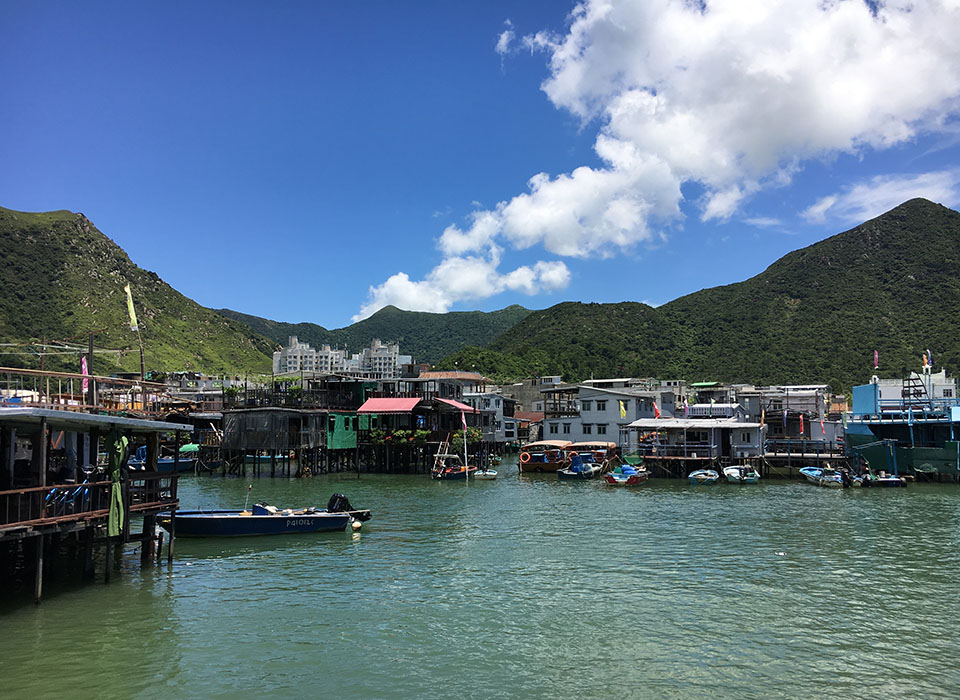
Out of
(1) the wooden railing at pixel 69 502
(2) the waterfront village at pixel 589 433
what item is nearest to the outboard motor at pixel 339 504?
(1) the wooden railing at pixel 69 502

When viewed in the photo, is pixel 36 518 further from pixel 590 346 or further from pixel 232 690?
pixel 590 346

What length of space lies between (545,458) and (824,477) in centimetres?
2513

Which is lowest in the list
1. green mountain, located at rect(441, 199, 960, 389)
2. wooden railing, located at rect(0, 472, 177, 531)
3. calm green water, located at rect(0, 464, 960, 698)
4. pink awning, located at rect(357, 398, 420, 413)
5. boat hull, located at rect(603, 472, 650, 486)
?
calm green water, located at rect(0, 464, 960, 698)

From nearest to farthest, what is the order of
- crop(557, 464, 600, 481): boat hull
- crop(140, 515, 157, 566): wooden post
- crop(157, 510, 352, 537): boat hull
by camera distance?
crop(140, 515, 157, 566): wooden post < crop(157, 510, 352, 537): boat hull < crop(557, 464, 600, 481): boat hull

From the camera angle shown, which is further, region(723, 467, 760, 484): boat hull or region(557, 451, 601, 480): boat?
region(557, 451, 601, 480): boat

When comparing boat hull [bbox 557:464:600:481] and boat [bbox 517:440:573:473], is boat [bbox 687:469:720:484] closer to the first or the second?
boat hull [bbox 557:464:600:481]

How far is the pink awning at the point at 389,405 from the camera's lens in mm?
67062

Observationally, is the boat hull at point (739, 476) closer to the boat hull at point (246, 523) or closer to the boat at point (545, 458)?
the boat at point (545, 458)

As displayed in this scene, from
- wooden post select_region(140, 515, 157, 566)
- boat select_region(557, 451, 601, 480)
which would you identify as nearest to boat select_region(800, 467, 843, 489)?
boat select_region(557, 451, 601, 480)

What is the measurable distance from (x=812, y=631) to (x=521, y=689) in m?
9.07

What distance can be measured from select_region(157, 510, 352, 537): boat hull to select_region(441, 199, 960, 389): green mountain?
332ft

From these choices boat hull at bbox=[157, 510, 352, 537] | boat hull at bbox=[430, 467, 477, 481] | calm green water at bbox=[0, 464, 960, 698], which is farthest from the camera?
boat hull at bbox=[430, 467, 477, 481]

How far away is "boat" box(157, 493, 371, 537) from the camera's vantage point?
30.1 m

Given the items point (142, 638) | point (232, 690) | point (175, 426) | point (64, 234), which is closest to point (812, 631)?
point (232, 690)
